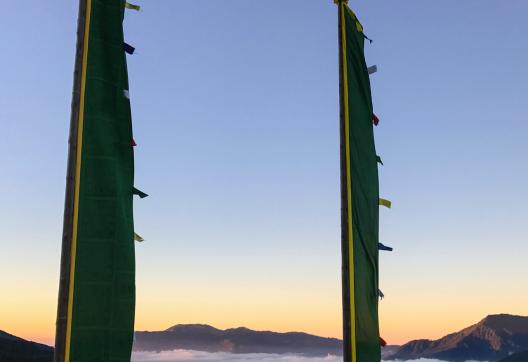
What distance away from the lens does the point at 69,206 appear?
11.2 meters

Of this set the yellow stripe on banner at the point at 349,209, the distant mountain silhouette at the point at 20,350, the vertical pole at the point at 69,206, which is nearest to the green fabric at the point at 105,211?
the vertical pole at the point at 69,206

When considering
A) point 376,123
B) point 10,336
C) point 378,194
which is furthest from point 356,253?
point 10,336

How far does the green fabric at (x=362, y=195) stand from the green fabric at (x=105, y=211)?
4489 millimetres

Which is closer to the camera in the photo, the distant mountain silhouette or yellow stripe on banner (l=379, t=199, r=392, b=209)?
yellow stripe on banner (l=379, t=199, r=392, b=209)

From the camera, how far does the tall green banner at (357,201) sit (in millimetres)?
13234

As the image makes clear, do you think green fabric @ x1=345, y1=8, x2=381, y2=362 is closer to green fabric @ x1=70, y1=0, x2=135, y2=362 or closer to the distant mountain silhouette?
green fabric @ x1=70, y1=0, x2=135, y2=362

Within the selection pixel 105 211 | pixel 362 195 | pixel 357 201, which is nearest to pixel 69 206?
pixel 105 211

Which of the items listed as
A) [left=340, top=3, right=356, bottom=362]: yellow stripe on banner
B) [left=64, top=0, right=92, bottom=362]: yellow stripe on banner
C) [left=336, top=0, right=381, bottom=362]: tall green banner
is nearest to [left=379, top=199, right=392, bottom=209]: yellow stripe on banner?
[left=336, top=0, right=381, bottom=362]: tall green banner

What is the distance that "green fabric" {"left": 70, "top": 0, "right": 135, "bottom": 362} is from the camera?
11078mm

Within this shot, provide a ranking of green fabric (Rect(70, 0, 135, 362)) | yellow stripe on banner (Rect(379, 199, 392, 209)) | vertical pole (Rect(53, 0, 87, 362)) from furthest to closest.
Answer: yellow stripe on banner (Rect(379, 199, 392, 209)) < green fabric (Rect(70, 0, 135, 362)) < vertical pole (Rect(53, 0, 87, 362))

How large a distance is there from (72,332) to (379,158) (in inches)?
317

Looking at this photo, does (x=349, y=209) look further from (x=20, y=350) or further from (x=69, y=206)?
(x=20, y=350)

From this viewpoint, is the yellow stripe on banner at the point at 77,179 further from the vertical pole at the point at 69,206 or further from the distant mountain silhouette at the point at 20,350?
the distant mountain silhouette at the point at 20,350

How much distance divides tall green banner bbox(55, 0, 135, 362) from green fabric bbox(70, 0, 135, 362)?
0.02 metres
